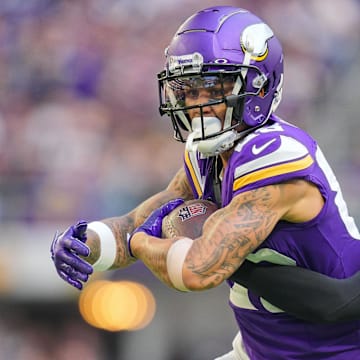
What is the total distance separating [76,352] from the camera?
8438mm

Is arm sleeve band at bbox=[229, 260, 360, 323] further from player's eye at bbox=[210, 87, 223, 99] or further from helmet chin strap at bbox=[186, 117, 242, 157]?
player's eye at bbox=[210, 87, 223, 99]

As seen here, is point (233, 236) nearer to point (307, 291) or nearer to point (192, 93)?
point (307, 291)

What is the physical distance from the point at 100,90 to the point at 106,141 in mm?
600

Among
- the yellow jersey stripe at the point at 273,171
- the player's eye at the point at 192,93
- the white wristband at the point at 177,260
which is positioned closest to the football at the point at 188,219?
the white wristband at the point at 177,260

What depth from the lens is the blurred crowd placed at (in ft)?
26.2

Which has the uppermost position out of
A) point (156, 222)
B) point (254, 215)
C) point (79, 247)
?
point (254, 215)

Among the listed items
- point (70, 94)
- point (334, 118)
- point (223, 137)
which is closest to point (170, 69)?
point (223, 137)

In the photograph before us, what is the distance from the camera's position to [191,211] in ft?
10.1

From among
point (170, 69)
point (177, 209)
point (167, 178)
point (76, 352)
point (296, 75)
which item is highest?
point (170, 69)

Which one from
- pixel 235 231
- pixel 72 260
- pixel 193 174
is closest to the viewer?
pixel 235 231

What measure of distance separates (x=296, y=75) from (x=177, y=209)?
19.0 feet

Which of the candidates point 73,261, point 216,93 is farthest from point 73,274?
point 216,93

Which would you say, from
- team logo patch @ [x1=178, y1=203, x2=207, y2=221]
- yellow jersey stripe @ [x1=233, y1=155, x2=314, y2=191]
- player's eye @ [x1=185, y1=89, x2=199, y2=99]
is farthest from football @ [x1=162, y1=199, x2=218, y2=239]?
player's eye @ [x1=185, y1=89, x2=199, y2=99]

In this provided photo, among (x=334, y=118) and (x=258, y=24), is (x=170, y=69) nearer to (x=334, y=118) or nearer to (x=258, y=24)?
(x=258, y=24)
